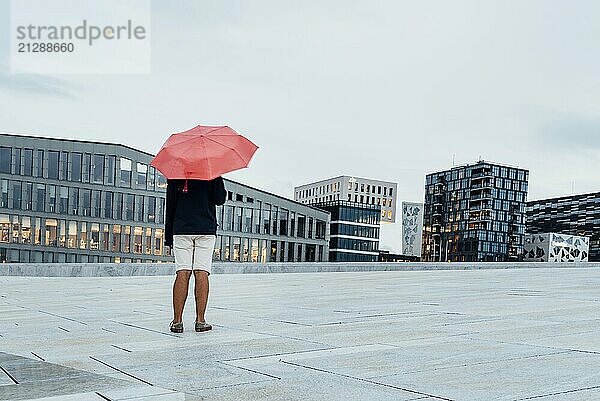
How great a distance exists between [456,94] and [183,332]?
181m

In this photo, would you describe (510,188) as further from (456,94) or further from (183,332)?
(183,332)

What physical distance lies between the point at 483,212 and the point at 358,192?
31640mm

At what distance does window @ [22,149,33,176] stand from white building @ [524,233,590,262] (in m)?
135

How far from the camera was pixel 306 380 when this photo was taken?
4.81 m

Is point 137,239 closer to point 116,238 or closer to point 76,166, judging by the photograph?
point 116,238

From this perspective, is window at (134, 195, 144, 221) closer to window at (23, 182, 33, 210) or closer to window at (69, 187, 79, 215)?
window at (69, 187, 79, 215)

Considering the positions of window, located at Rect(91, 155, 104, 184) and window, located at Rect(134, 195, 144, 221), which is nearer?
window, located at Rect(91, 155, 104, 184)

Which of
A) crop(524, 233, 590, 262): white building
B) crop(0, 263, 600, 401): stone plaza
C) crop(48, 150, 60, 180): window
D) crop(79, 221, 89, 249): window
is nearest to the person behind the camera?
crop(0, 263, 600, 401): stone plaza

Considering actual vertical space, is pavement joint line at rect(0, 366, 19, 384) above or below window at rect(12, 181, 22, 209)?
below

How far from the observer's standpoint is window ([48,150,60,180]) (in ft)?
236

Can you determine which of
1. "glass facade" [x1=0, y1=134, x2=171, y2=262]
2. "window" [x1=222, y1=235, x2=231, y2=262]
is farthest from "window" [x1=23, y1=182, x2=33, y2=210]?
"window" [x1=222, y1=235, x2=231, y2=262]

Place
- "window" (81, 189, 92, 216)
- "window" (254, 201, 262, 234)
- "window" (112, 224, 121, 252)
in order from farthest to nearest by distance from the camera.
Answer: "window" (254, 201, 262, 234) → "window" (112, 224, 121, 252) → "window" (81, 189, 92, 216)

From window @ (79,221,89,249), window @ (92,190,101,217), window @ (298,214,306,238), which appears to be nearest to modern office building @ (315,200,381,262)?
window @ (298,214,306,238)

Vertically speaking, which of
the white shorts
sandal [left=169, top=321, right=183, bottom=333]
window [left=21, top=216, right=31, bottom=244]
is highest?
the white shorts
